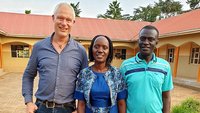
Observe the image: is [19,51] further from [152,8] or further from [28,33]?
[152,8]

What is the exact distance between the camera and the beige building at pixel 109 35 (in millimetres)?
12773

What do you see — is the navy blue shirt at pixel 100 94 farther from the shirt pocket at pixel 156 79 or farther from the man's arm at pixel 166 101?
the man's arm at pixel 166 101

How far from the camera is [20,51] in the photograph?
1602 centimetres

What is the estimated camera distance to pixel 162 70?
2.06 metres

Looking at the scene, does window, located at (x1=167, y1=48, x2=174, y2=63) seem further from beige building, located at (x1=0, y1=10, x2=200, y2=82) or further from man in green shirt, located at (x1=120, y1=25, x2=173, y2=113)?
man in green shirt, located at (x1=120, y1=25, x2=173, y2=113)

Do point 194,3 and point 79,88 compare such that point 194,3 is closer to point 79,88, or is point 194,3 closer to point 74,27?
point 74,27

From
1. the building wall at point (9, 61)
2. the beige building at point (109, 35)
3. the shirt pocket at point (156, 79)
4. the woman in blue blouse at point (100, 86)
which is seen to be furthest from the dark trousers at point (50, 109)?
the building wall at point (9, 61)

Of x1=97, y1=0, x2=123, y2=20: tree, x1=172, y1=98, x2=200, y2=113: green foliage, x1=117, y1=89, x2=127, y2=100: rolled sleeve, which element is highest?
x1=97, y1=0, x2=123, y2=20: tree

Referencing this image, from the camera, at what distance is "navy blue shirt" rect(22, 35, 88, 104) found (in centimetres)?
204

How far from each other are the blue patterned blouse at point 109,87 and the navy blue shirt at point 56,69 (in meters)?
0.09

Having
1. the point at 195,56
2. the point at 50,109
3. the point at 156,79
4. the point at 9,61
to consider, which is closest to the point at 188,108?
the point at 156,79

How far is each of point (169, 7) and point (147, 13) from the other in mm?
3840

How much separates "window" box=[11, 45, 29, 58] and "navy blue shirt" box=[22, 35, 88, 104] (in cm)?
1479

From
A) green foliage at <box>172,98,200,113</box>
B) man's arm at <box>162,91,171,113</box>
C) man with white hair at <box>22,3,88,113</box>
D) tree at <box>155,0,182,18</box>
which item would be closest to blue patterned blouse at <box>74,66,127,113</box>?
man with white hair at <box>22,3,88,113</box>
